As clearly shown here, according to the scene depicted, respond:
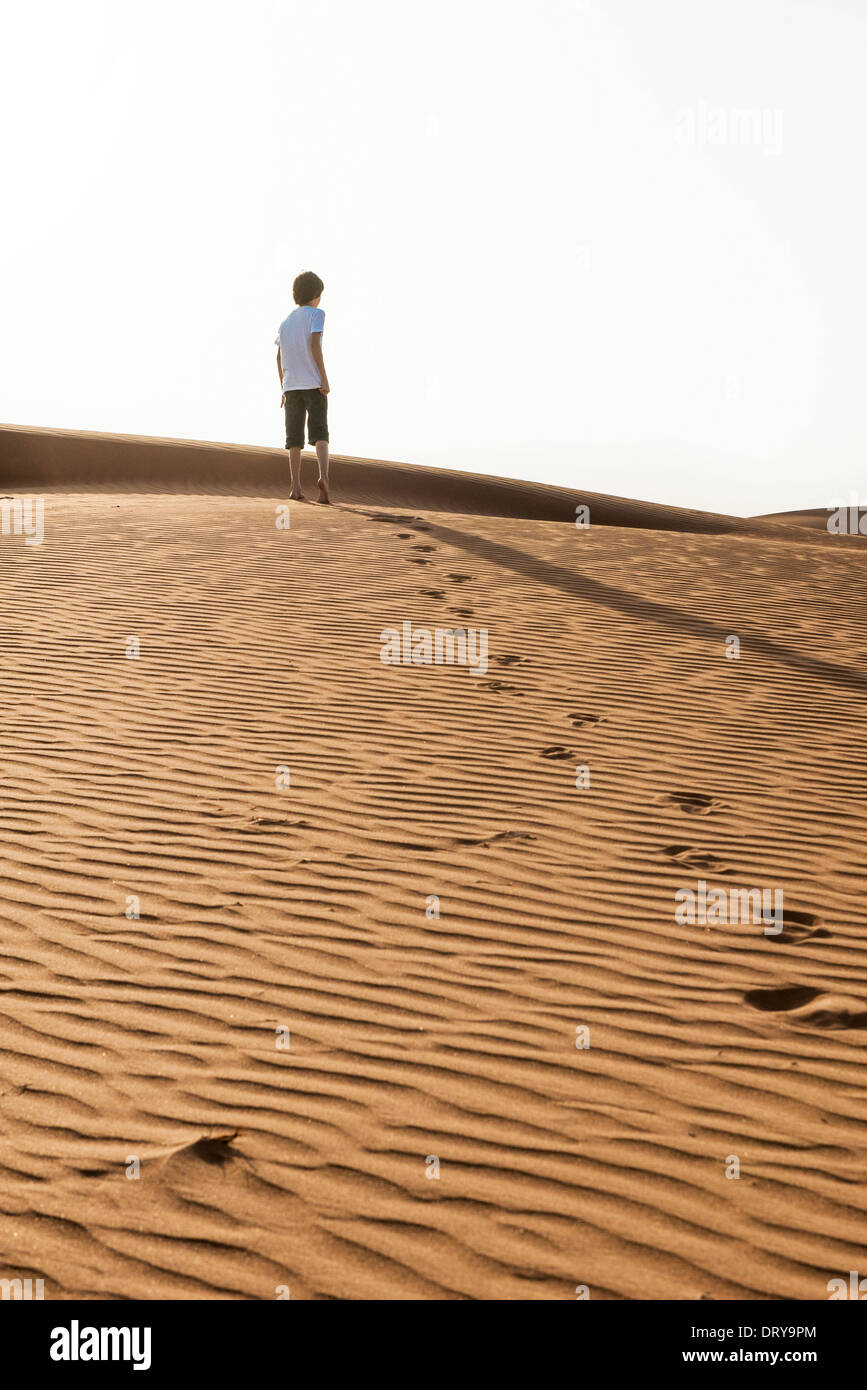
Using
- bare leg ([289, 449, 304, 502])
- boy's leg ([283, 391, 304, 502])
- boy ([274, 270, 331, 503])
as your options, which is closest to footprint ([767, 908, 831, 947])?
boy ([274, 270, 331, 503])

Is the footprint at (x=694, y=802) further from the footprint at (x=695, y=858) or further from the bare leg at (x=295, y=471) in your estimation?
the bare leg at (x=295, y=471)

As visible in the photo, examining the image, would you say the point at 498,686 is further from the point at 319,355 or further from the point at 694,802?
the point at 319,355

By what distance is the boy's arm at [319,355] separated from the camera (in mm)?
12023

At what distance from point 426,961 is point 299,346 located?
9176 mm

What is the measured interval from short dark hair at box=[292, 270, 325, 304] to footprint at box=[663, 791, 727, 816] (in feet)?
26.5

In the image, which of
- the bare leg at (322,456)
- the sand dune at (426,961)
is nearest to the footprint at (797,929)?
the sand dune at (426,961)

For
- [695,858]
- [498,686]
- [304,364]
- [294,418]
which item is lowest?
[695,858]

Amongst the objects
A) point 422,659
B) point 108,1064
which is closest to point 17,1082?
point 108,1064

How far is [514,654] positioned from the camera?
325 inches

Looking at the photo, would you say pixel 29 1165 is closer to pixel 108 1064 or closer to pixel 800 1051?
pixel 108 1064

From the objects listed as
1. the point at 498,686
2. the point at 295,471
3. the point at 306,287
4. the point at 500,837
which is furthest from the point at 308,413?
the point at 500,837

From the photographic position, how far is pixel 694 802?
18.9 feet
